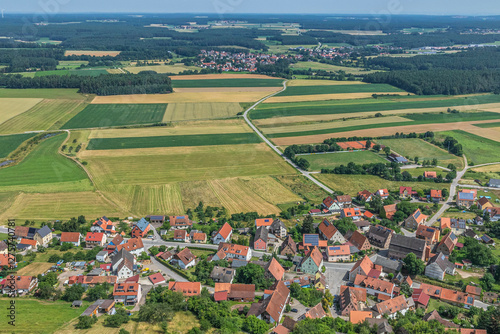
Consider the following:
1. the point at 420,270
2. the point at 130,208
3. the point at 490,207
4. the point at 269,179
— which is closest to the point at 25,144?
the point at 130,208

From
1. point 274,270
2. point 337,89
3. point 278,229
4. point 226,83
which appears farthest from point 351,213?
point 226,83

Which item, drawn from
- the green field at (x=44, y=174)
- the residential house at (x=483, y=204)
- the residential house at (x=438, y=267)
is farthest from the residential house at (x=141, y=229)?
the residential house at (x=483, y=204)

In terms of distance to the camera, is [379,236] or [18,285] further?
[379,236]

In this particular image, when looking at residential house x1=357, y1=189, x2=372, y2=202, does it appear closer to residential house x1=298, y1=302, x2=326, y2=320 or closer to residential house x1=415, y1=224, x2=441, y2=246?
residential house x1=415, y1=224, x2=441, y2=246

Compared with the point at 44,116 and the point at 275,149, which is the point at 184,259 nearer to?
the point at 275,149

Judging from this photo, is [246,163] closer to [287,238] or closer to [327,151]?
→ [327,151]

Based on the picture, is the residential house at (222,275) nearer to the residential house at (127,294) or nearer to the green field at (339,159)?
the residential house at (127,294)
